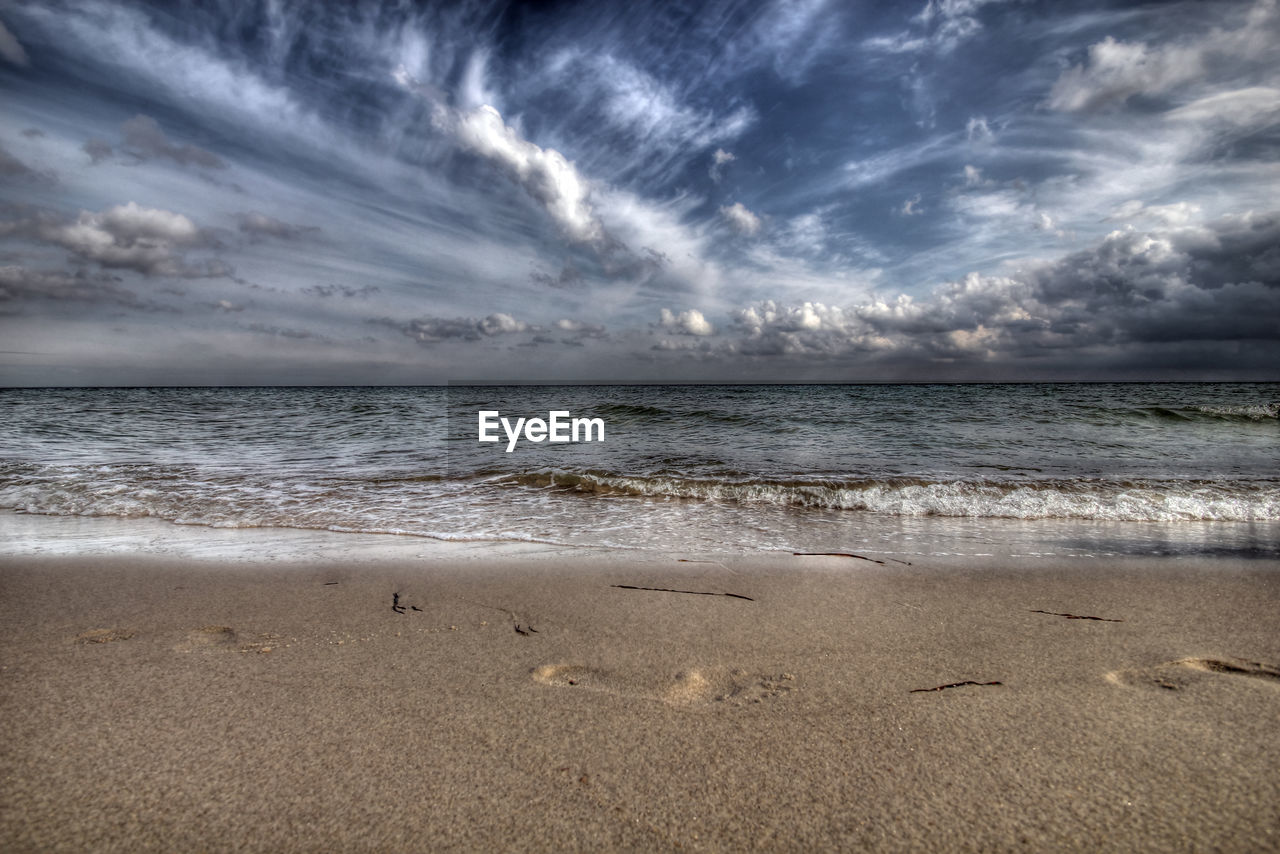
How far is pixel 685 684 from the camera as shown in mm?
2352

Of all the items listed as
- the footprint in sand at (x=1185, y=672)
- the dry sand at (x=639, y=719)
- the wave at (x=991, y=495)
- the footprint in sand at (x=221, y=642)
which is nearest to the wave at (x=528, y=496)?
the wave at (x=991, y=495)

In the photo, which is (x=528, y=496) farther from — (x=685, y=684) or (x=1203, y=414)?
(x=1203, y=414)

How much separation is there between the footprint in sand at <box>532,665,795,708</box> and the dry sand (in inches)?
0.7

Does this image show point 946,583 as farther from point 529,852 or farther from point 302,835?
point 302,835

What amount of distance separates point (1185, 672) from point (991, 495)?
5118 millimetres

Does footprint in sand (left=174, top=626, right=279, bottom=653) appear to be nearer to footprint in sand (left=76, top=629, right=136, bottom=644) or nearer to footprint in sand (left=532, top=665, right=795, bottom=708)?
footprint in sand (left=76, top=629, right=136, bottom=644)

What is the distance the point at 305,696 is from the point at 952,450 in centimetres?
1224

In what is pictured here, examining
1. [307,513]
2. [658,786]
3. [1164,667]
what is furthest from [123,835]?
[307,513]

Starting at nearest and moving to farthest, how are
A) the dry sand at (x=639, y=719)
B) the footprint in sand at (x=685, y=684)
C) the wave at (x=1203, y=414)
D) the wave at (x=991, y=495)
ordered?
the dry sand at (x=639, y=719) → the footprint in sand at (x=685, y=684) → the wave at (x=991, y=495) → the wave at (x=1203, y=414)

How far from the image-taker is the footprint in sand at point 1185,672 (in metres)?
2.30

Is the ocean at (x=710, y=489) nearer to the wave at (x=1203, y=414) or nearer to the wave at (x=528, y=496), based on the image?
the wave at (x=528, y=496)

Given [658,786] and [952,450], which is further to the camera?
[952,450]

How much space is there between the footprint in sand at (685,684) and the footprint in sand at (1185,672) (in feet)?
4.65

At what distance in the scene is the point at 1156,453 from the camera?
11375 mm
